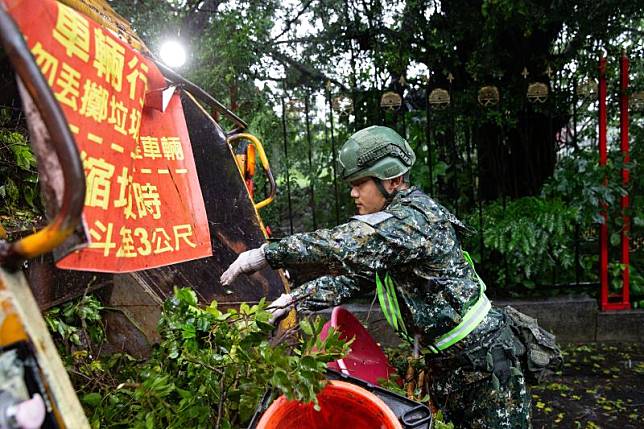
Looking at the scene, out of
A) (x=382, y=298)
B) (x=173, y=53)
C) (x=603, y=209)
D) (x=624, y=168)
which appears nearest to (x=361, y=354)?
(x=382, y=298)

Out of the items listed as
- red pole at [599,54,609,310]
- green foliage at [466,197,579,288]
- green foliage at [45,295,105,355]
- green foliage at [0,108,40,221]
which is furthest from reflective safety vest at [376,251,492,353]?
red pole at [599,54,609,310]

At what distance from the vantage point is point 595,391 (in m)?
4.03

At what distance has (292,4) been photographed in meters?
6.95

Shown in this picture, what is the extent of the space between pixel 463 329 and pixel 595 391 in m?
2.41

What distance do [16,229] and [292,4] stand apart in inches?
224

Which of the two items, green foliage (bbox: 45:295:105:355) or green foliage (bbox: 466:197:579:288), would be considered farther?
green foliage (bbox: 466:197:579:288)

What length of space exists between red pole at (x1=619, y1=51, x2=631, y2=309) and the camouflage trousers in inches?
113

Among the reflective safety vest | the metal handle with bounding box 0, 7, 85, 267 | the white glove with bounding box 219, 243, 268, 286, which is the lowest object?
the reflective safety vest

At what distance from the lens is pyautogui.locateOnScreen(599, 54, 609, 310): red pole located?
14.8 feet

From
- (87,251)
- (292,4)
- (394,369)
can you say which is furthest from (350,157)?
(292,4)

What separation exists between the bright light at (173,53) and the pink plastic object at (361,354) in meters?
4.26

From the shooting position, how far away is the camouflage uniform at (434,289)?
1.99 metres

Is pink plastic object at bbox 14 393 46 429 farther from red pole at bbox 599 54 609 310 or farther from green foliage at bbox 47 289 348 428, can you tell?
red pole at bbox 599 54 609 310

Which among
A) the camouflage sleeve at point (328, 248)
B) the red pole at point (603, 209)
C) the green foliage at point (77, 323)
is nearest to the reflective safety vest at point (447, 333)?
the camouflage sleeve at point (328, 248)
